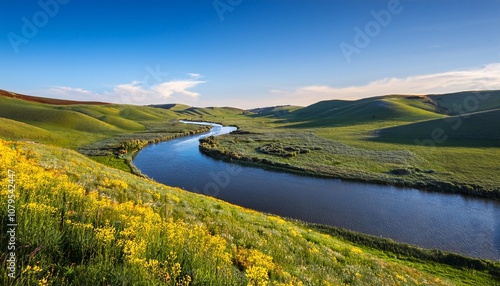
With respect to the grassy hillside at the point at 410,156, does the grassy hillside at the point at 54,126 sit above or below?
above

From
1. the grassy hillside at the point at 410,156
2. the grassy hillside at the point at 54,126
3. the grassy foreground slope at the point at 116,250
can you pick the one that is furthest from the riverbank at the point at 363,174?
the grassy hillside at the point at 54,126

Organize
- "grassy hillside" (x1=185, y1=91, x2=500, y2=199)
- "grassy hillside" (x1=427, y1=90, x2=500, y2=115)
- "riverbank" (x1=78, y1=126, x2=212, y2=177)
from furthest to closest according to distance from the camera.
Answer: "grassy hillside" (x1=427, y1=90, x2=500, y2=115), "riverbank" (x1=78, y1=126, x2=212, y2=177), "grassy hillside" (x1=185, y1=91, x2=500, y2=199)

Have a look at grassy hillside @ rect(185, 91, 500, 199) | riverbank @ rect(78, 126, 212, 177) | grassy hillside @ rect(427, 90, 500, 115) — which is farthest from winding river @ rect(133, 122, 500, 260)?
grassy hillside @ rect(427, 90, 500, 115)

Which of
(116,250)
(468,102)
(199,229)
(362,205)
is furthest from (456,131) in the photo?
(468,102)

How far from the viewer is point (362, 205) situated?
38031mm

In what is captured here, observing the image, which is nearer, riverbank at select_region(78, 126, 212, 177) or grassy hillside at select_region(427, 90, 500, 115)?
riverbank at select_region(78, 126, 212, 177)

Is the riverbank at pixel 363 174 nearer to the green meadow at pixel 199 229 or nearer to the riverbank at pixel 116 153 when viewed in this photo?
the green meadow at pixel 199 229

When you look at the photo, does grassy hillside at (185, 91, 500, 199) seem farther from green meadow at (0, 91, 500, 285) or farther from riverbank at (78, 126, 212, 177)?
riverbank at (78, 126, 212, 177)

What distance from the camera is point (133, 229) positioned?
23.5 feet

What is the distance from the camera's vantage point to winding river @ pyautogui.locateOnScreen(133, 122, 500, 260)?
29141 mm

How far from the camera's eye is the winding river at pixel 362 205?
95.6 feet

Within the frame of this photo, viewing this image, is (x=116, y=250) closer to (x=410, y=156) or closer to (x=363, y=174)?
(x=363, y=174)

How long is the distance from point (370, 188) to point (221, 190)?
27.6 m

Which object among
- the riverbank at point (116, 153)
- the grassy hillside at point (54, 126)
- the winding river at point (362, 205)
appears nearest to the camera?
the winding river at point (362, 205)
